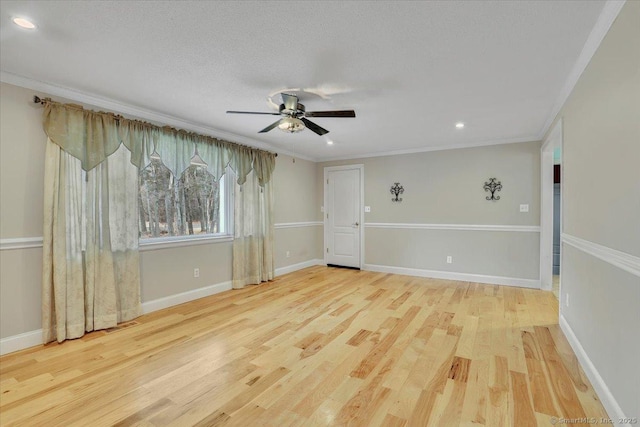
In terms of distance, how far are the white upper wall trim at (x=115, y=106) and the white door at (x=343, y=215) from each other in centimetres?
231

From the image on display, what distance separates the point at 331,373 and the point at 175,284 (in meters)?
2.57

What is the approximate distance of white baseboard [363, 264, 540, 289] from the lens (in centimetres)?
472

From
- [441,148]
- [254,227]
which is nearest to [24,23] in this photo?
[254,227]

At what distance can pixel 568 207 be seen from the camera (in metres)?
2.78

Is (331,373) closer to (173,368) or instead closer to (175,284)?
(173,368)

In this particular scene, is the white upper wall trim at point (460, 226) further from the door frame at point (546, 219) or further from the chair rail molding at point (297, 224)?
the chair rail molding at point (297, 224)

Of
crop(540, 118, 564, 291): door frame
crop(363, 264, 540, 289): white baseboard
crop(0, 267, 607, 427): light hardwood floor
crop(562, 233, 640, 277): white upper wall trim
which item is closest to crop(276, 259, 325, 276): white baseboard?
crop(363, 264, 540, 289): white baseboard

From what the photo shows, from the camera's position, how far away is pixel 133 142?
333 cm

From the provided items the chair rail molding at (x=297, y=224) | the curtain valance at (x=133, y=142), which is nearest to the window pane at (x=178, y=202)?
the curtain valance at (x=133, y=142)

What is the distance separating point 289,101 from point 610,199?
2571mm

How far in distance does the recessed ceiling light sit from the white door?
5032 mm

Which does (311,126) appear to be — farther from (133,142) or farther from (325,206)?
(325,206)

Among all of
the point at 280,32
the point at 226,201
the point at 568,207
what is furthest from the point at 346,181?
the point at 280,32

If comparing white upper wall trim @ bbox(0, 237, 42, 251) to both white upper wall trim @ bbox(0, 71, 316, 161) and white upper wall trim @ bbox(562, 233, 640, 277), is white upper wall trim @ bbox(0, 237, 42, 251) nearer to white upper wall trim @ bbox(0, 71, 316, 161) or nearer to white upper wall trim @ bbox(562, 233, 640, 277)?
white upper wall trim @ bbox(0, 71, 316, 161)
